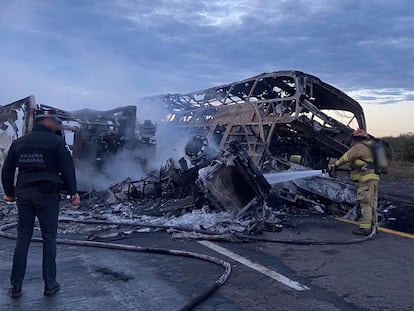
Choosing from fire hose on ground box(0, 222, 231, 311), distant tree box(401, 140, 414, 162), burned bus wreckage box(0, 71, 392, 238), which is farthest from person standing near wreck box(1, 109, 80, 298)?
distant tree box(401, 140, 414, 162)

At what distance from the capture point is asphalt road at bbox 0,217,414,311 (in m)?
4.05

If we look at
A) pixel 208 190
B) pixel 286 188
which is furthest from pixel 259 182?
pixel 286 188

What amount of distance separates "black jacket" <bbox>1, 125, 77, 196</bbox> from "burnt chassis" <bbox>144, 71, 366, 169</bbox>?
6.90 meters

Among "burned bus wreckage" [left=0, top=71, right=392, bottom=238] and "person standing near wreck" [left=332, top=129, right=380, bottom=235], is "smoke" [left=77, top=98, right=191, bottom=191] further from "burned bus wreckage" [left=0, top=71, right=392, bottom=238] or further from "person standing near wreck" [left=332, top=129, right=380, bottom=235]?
"person standing near wreck" [left=332, top=129, right=380, bottom=235]

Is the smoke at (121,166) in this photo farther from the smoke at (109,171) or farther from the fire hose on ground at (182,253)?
the fire hose on ground at (182,253)

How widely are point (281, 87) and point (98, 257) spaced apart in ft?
30.3

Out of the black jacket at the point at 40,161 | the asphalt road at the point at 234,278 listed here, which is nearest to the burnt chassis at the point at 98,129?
the asphalt road at the point at 234,278

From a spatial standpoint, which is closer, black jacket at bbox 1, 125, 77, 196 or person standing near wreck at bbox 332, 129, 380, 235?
black jacket at bbox 1, 125, 77, 196

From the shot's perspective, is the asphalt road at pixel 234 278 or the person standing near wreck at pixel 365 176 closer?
the asphalt road at pixel 234 278

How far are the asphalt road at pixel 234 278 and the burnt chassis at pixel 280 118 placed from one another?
17.4ft

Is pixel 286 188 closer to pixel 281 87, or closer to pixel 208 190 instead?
pixel 208 190

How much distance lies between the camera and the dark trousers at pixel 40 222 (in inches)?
164

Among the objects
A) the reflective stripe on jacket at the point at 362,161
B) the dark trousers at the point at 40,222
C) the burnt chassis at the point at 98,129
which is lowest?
the dark trousers at the point at 40,222

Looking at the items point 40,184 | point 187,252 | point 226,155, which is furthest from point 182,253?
point 226,155
